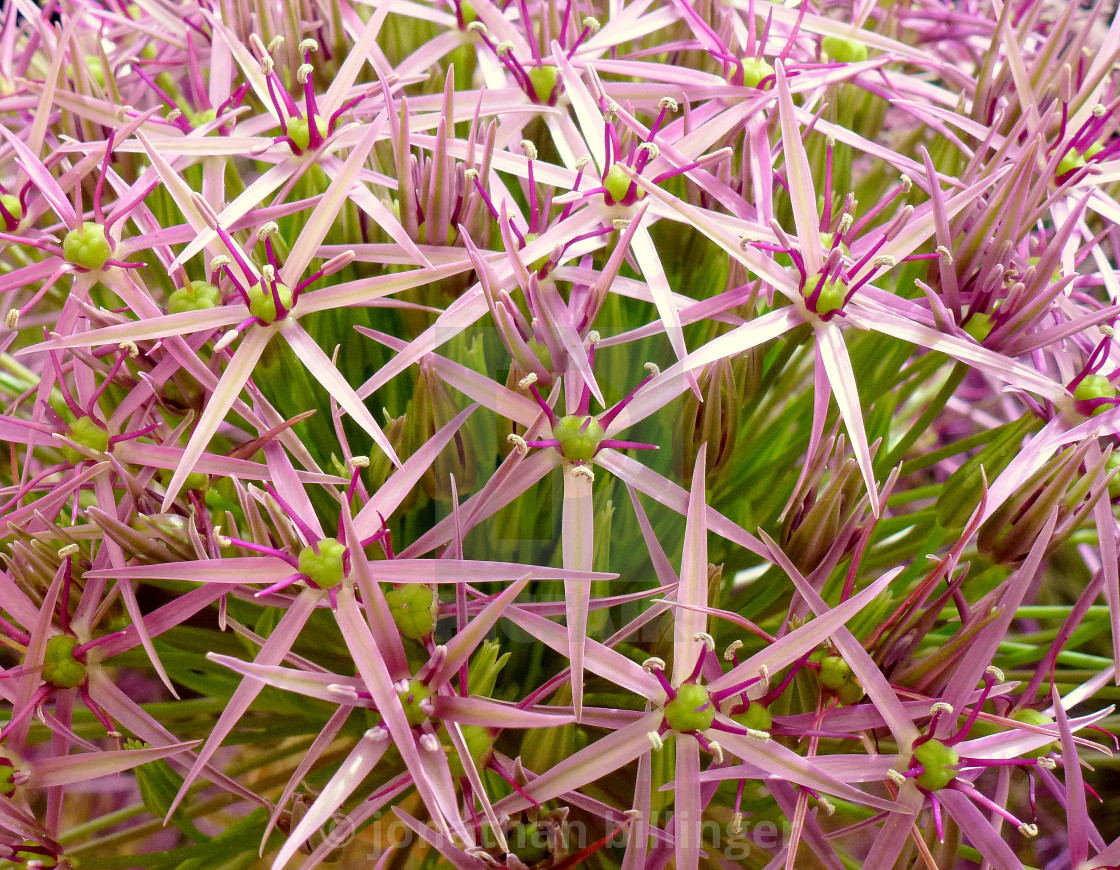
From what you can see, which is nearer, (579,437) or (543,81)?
(579,437)

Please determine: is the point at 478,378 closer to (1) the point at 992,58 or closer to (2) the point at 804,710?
(2) the point at 804,710

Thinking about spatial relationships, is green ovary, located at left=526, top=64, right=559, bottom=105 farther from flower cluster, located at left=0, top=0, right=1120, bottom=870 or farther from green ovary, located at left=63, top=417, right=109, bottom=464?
green ovary, located at left=63, top=417, right=109, bottom=464

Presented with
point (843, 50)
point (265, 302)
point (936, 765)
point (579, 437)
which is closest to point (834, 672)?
point (936, 765)

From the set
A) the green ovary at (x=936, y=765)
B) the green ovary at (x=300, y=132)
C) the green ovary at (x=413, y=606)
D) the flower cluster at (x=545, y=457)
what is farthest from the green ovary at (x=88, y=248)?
the green ovary at (x=936, y=765)

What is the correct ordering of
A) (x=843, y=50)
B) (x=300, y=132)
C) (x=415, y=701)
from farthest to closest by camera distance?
(x=843, y=50) → (x=300, y=132) → (x=415, y=701)

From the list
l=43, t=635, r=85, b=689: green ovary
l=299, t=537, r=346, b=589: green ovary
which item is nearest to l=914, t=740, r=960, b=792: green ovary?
l=299, t=537, r=346, b=589: green ovary

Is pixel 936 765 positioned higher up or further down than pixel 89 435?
further down

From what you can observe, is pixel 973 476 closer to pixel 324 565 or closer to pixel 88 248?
pixel 324 565
